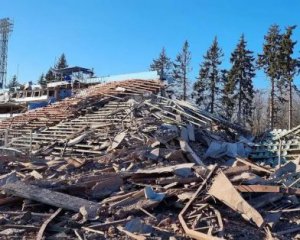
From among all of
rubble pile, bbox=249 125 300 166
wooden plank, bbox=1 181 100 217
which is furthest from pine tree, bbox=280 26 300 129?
wooden plank, bbox=1 181 100 217

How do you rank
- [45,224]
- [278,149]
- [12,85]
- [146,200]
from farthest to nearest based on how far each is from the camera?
[12,85]
[278,149]
[146,200]
[45,224]

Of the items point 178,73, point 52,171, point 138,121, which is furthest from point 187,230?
point 178,73

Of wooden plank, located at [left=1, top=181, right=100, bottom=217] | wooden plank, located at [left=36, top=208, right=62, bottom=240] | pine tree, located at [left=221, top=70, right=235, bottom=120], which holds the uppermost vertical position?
pine tree, located at [left=221, top=70, right=235, bottom=120]

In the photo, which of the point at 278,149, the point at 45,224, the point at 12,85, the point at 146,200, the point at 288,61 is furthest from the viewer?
the point at 12,85

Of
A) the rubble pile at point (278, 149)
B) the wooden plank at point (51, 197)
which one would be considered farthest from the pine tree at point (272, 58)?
the wooden plank at point (51, 197)

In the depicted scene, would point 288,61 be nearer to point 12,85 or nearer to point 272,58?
point 272,58

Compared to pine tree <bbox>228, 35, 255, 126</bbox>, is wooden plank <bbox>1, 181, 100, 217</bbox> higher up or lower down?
lower down

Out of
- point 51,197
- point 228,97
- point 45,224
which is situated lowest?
point 45,224

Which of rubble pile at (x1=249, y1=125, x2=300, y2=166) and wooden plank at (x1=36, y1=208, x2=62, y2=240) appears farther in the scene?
rubble pile at (x1=249, y1=125, x2=300, y2=166)

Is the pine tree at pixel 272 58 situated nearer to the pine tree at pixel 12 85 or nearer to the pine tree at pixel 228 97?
the pine tree at pixel 228 97

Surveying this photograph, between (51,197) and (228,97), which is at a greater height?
(228,97)

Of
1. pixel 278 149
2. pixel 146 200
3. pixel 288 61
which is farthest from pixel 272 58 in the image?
Result: pixel 146 200

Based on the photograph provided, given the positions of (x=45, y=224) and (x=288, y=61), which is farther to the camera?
(x=288, y=61)

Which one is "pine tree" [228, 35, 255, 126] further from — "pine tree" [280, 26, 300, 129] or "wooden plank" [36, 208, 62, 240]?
"wooden plank" [36, 208, 62, 240]
